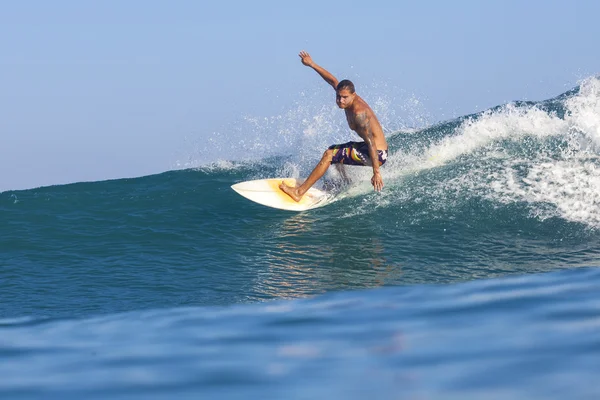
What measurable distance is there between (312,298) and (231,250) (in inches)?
116

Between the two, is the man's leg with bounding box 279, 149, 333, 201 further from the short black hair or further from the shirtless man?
the short black hair

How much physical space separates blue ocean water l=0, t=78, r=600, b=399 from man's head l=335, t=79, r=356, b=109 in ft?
5.10

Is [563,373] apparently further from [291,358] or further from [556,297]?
[556,297]

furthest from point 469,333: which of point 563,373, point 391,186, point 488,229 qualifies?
point 391,186

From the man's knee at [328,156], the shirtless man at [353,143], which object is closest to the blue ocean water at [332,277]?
the shirtless man at [353,143]

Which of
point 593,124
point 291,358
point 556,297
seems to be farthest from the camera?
point 593,124

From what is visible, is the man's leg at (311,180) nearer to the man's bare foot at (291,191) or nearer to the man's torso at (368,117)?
the man's bare foot at (291,191)

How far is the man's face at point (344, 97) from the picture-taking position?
32.9ft

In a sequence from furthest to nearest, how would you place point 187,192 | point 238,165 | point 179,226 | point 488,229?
point 238,165, point 187,192, point 179,226, point 488,229

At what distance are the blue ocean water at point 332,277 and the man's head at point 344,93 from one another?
1555 mm

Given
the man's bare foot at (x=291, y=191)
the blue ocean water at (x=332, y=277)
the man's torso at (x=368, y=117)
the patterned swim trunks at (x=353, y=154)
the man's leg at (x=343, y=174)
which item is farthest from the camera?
the man's leg at (x=343, y=174)

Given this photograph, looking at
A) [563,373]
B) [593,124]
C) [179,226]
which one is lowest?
[563,373]

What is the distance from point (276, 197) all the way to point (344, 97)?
1.89m

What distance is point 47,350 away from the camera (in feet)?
17.1
